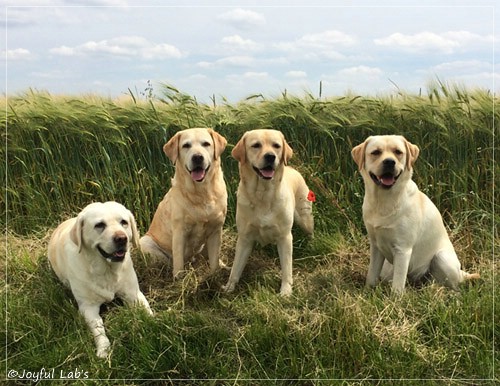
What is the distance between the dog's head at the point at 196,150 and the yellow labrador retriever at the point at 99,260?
0.69 metres

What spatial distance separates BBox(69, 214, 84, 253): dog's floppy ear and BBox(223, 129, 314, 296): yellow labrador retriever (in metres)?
1.24

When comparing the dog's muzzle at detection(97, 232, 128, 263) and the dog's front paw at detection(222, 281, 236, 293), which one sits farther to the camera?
the dog's front paw at detection(222, 281, 236, 293)

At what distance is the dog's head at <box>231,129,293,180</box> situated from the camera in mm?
3859

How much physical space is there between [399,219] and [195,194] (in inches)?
65.2

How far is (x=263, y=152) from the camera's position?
12.7 feet

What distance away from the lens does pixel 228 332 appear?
3350 mm

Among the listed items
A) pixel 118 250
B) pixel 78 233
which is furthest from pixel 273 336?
pixel 78 233

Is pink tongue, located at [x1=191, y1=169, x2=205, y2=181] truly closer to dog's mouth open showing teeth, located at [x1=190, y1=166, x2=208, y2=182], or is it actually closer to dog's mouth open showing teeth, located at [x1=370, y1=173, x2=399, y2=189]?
dog's mouth open showing teeth, located at [x1=190, y1=166, x2=208, y2=182]

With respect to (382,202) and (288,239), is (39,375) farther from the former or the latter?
(382,202)

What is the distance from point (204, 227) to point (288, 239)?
74 cm

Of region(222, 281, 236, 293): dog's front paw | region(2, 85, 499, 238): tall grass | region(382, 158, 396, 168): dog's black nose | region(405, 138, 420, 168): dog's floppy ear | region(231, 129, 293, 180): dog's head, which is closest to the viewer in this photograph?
region(382, 158, 396, 168): dog's black nose

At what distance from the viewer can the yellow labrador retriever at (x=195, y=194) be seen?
406cm

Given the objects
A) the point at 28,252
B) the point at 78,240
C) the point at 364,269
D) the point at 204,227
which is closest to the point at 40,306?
the point at 78,240

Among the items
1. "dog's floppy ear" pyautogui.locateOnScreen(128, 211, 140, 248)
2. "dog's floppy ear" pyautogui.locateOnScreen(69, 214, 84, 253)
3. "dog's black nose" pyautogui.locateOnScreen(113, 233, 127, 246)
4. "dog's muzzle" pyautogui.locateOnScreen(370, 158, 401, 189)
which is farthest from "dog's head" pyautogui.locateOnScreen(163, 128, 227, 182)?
"dog's muzzle" pyautogui.locateOnScreen(370, 158, 401, 189)
